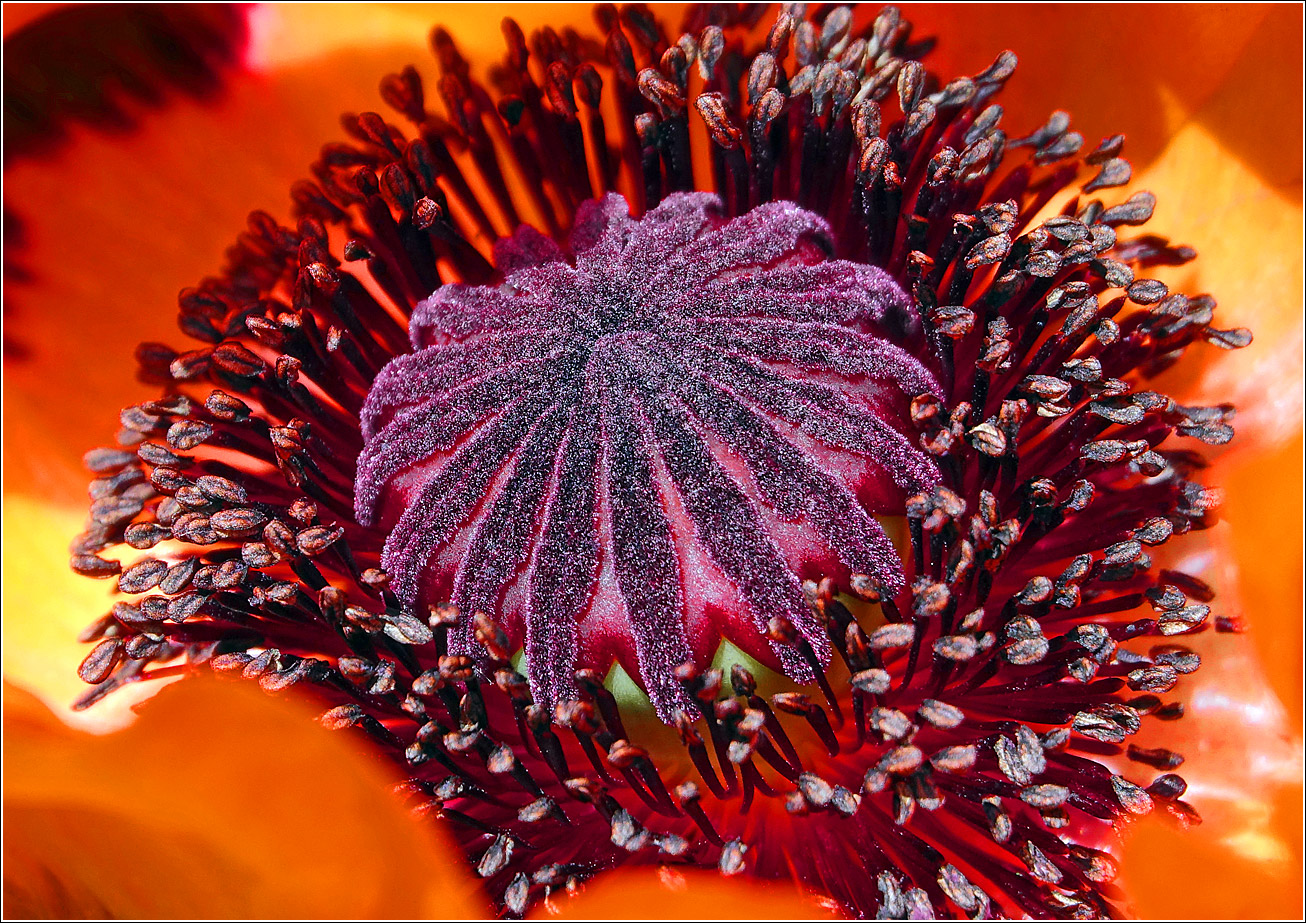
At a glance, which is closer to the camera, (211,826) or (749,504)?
(211,826)

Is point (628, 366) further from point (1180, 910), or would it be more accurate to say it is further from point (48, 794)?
point (1180, 910)

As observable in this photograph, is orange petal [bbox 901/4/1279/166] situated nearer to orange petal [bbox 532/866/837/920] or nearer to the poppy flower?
the poppy flower

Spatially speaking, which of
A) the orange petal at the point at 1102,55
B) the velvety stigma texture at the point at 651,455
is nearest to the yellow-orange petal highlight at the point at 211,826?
the velvety stigma texture at the point at 651,455

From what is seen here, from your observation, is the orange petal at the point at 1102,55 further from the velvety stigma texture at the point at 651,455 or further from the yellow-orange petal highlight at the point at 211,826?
the yellow-orange petal highlight at the point at 211,826

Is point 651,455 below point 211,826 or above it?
above

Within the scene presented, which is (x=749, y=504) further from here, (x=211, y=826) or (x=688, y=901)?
(x=211, y=826)

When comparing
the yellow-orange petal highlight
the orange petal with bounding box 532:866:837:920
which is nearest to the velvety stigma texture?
the orange petal with bounding box 532:866:837:920

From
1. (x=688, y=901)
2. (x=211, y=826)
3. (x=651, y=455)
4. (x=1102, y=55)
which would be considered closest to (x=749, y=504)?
(x=651, y=455)
